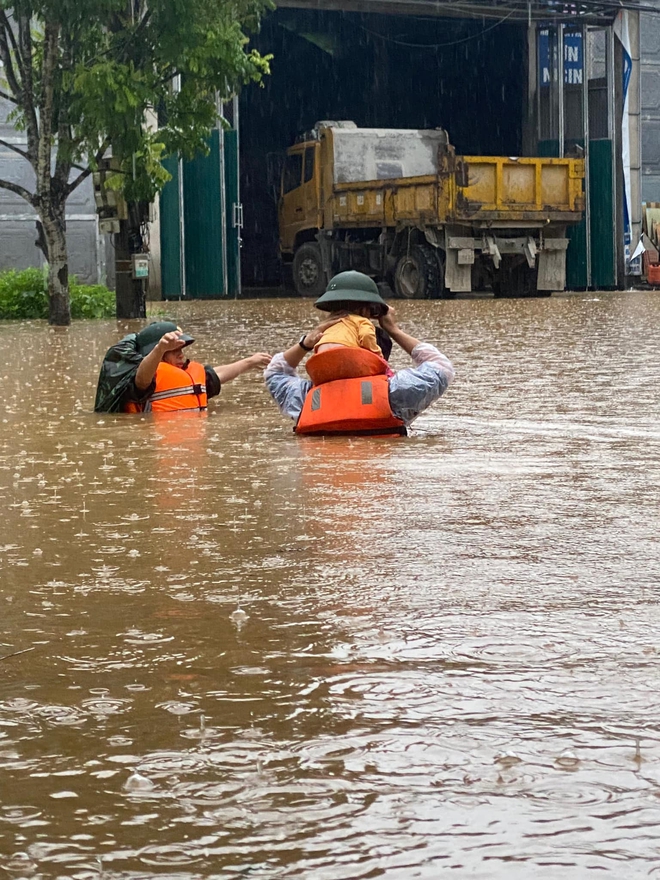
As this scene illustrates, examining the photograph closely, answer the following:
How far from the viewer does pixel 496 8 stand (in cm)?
2991

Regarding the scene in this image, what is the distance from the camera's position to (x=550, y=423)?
7.97m

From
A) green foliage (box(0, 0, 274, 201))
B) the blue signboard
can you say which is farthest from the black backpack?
the blue signboard

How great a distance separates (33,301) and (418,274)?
7972mm

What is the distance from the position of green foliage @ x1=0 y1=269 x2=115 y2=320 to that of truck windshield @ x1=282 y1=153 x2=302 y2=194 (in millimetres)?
8736

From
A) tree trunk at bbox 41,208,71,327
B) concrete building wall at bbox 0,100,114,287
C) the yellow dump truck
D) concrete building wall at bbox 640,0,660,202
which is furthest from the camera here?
concrete building wall at bbox 640,0,660,202

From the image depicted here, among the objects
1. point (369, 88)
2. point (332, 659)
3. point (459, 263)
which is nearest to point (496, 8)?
point (459, 263)

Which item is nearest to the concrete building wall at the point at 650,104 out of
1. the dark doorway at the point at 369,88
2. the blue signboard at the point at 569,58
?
the blue signboard at the point at 569,58

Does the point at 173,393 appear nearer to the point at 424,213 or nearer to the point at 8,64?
the point at 8,64

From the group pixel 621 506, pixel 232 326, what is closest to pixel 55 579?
pixel 621 506

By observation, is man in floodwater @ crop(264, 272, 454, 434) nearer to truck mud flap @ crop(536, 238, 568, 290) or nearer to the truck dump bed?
the truck dump bed

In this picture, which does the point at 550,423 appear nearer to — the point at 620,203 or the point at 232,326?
the point at 232,326

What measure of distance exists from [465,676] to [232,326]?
50.7 ft

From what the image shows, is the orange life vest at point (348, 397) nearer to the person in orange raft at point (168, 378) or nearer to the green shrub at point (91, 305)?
the person in orange raft at point (168, 378)

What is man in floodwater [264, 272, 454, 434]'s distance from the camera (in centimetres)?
730
